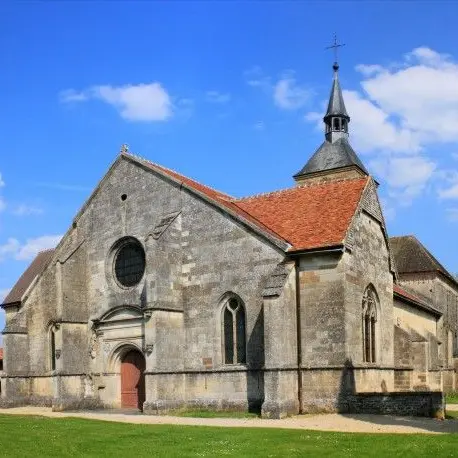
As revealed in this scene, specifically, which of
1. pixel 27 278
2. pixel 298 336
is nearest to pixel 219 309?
pixel 298 336

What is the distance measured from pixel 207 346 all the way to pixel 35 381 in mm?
11150

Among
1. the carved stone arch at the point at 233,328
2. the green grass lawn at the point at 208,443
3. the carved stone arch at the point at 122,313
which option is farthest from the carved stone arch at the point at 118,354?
the green grass lawn at the point at 208,443

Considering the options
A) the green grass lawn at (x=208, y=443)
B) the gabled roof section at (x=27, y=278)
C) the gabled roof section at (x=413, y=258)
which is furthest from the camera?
the gabled roof section at (x=413, y=258)

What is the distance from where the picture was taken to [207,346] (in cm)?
2534

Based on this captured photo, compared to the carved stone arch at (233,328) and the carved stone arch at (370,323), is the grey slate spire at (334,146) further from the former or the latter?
the carved stone arch at (233,328)

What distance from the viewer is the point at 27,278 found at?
39.7 m

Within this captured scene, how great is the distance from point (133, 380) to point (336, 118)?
32856 millimetres

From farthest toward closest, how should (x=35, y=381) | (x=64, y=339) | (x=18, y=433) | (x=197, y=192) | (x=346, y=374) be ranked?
1. (x=35, y=381)
2. (x=64, y=339)
3. (x=197, y=192)
4. (x=346, y=374)
5. (x=18, y=433)

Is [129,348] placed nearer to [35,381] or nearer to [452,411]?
[35,381]

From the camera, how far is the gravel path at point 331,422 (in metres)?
17.3

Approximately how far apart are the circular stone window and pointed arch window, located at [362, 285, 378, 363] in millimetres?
9258

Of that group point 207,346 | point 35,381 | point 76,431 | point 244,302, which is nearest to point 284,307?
point 244,302

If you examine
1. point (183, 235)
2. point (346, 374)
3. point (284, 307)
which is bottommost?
point (346, 374)

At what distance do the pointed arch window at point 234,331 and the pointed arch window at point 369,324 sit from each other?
4.44 m
